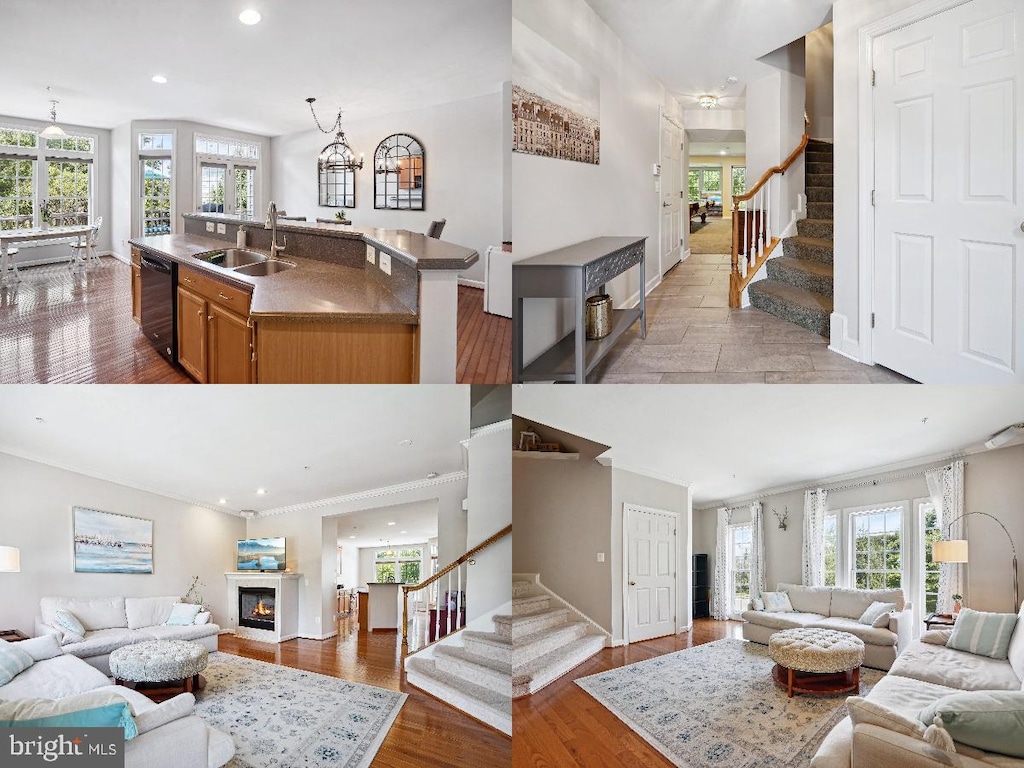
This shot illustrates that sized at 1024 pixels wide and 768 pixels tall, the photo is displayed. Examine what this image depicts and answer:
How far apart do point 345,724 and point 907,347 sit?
10.2ft

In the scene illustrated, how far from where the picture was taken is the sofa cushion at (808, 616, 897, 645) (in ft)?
8.44

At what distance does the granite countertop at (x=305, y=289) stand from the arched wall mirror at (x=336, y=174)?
36 centimetres

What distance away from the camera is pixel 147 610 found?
2.85 metres

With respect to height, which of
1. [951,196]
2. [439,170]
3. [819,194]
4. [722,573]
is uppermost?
[819,194]

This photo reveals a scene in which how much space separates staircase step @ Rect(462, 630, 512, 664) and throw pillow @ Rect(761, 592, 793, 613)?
3.45 ft

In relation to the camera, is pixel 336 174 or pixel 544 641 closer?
pixel 544 641

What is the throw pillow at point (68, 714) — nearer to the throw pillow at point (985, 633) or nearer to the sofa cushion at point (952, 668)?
the sofa cushion at point (952, 668)

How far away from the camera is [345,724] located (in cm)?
282

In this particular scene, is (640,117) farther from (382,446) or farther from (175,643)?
(175,643)

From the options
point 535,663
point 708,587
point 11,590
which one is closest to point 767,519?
point 708,587

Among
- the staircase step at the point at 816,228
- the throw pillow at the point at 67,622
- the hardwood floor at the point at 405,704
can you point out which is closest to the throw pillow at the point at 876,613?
the hardwood floor at the point at 405,704

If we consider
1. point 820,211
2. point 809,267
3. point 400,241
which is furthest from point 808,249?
point 400,241

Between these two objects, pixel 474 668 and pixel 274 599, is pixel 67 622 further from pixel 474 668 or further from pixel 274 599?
pixel 474 668

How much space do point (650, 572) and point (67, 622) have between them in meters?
2.23
